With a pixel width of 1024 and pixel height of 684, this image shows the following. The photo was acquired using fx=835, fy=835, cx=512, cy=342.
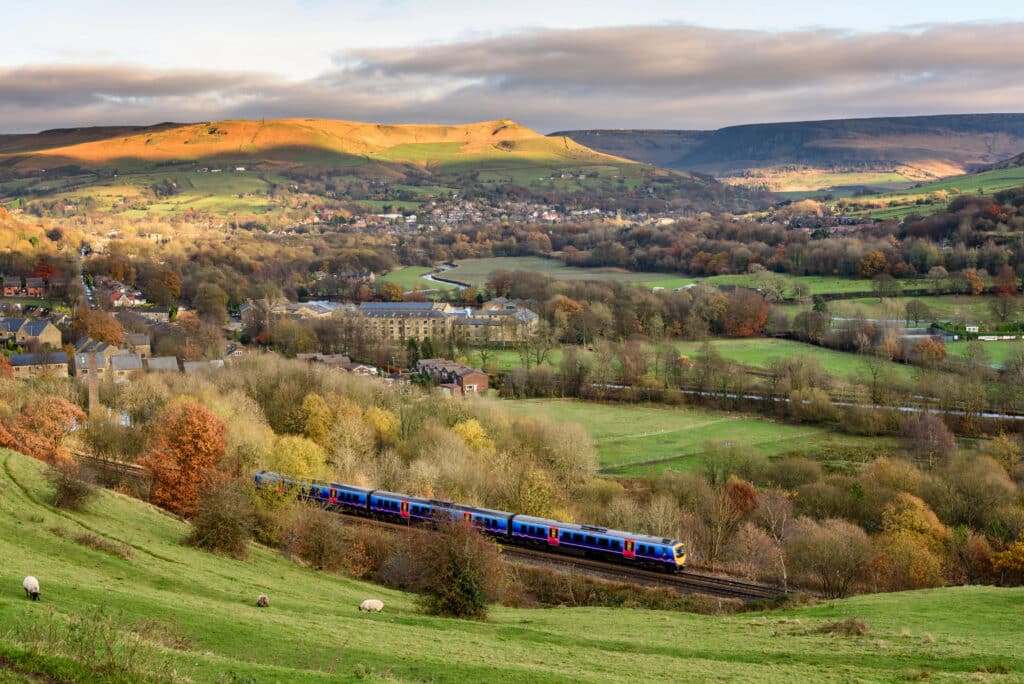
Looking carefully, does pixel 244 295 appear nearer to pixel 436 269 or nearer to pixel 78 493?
pixel 436 269

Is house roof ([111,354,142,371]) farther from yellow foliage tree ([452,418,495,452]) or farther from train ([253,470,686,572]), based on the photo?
train ([253,470,686,572])

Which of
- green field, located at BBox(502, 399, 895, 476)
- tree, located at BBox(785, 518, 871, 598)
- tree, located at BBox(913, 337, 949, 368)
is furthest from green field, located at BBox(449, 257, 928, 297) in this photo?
tree, located at BBox(785, 518, 871, 598)

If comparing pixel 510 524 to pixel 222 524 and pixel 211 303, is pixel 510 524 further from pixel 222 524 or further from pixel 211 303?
pixel 211 303

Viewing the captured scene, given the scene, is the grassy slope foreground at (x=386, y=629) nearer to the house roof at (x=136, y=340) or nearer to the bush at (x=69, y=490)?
the bush at (x=69, y=490)

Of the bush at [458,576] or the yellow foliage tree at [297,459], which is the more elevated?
the bush at [458,576]

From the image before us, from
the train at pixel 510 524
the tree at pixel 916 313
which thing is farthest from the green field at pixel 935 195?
the train at pixel 510 524

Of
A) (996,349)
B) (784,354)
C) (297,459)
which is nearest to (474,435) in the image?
(297,459)
